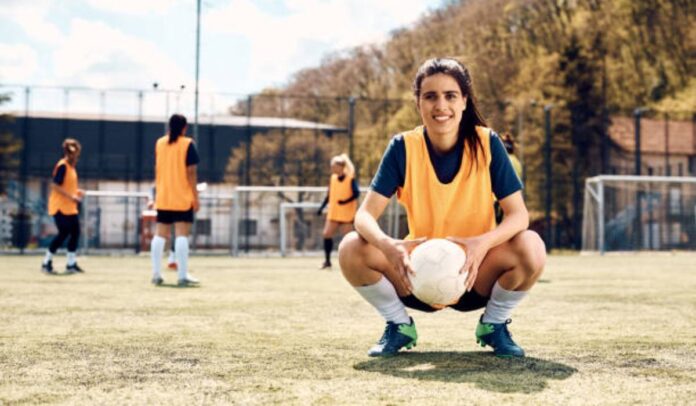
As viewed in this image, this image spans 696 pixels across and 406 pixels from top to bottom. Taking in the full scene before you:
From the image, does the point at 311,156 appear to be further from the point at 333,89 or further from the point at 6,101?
the point at 333,89

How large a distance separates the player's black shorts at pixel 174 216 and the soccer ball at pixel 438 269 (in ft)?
19.7

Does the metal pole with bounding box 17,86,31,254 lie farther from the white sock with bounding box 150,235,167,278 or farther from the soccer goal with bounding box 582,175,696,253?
the soccer goal with bounding box 582,175,696,253

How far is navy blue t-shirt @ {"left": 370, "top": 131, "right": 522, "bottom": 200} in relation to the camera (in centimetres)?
357

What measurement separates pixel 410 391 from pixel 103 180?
3543cm

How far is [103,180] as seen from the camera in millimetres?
36250

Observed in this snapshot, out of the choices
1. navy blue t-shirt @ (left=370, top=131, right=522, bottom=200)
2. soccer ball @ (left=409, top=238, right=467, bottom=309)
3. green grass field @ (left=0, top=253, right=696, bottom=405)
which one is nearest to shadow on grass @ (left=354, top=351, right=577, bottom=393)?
green grass field @ (left=0, top=253, right=696, bottom=405)

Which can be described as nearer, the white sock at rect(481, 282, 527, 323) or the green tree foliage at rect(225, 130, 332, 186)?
the white sock at rect(481, 282, 527, 323)

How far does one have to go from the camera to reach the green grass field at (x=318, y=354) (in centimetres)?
273

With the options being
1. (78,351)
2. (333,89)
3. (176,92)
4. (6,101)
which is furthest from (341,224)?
(333,89)

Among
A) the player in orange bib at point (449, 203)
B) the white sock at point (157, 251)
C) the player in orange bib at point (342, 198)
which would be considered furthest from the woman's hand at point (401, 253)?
the player in orange bib at point (342, 198)

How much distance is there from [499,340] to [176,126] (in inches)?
238

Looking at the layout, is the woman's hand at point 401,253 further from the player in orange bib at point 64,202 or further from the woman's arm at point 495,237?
the player in orange bib at point 64,202

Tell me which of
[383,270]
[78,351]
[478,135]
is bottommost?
[78,351]

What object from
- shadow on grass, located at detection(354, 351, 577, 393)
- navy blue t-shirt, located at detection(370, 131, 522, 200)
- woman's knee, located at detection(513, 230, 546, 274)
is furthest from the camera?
navy blue t-shirt, located at detection(370, 131, 522, 200)
